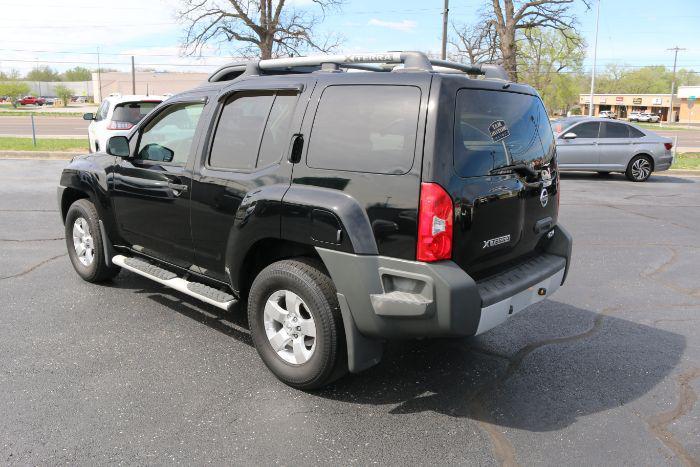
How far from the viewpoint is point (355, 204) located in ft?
10.8

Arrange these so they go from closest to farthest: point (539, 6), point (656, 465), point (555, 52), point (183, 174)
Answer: point (656, 465)
point (183, 174)
point (539, 6)
point (555, 52)

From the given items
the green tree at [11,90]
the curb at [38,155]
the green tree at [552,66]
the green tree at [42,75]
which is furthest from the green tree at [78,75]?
the curb at [38,155]

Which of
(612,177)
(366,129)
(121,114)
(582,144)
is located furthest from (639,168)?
(366,129)

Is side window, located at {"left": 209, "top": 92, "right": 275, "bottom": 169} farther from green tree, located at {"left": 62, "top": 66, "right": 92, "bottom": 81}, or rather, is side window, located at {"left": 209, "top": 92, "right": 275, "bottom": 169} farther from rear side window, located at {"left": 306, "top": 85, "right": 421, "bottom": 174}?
green tree, located at {"left": 62, "top": 66, "right": 92, "bottom": 81}

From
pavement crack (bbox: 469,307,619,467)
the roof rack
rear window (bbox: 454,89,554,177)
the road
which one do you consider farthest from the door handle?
the road

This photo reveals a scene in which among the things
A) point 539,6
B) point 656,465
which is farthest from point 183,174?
point 539,6

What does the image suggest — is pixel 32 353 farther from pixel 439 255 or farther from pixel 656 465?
pixel 656 465

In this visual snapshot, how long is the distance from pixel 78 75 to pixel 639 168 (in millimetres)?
141588

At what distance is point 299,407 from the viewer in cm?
353

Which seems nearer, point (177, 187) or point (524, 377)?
point (524, 377)

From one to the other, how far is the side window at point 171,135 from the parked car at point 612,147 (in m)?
12.5

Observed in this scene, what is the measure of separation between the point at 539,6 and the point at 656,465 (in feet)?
86.9

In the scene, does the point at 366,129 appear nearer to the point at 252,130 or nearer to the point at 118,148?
the point at 252,130

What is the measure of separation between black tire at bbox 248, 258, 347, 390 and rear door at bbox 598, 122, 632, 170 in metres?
13.7
